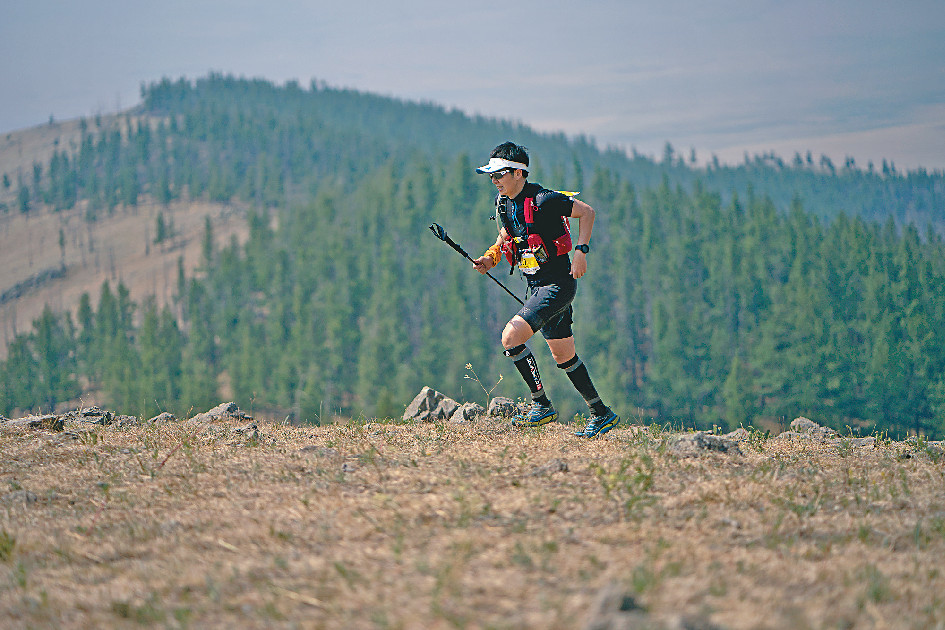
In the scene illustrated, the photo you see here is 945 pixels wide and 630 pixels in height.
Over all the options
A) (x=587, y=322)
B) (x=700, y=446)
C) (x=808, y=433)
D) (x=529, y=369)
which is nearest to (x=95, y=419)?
(x=529, y=369)

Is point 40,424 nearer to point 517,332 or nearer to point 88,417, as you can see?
point 88,417

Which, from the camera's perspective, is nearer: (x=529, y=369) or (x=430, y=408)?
(x=529, y=369)

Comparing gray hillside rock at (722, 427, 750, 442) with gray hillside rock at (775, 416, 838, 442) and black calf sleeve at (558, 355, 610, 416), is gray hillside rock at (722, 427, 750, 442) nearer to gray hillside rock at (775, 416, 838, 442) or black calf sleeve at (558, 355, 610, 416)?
gray hillside rock at (775, 416, 838, 442)

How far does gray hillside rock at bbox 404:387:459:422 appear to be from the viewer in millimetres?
9367

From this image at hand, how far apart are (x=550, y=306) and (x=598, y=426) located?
138 centimetres

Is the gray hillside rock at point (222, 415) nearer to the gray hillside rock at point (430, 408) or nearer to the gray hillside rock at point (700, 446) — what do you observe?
the gray hillside rock at point (430, 408)

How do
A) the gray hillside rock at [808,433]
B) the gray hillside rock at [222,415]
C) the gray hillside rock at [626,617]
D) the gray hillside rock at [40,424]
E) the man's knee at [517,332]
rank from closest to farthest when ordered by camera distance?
the gray hillside rock at [626,617] < the man's knee at [517,332] < the gray hillside rock at [808,433] < the gray hillside rock at [40,424] < the gray hillside rock at [222,415]

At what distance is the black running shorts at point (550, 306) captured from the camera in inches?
288

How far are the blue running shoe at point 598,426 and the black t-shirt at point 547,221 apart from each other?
1.55m

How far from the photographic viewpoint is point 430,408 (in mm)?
9727

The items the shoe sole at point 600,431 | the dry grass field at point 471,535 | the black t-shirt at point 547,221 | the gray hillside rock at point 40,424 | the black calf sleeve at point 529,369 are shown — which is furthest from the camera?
the gray hillside rock at point 40,424

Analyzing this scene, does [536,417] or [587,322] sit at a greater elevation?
[536,417]

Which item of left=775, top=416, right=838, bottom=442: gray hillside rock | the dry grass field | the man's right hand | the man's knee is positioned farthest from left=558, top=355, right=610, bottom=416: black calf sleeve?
left=775, top=416, right=838, bottom=442: gray hillside rock

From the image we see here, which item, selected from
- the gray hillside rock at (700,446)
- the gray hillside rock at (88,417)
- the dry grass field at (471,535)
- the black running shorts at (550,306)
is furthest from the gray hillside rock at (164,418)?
the gray hillside rock at (700,446)
